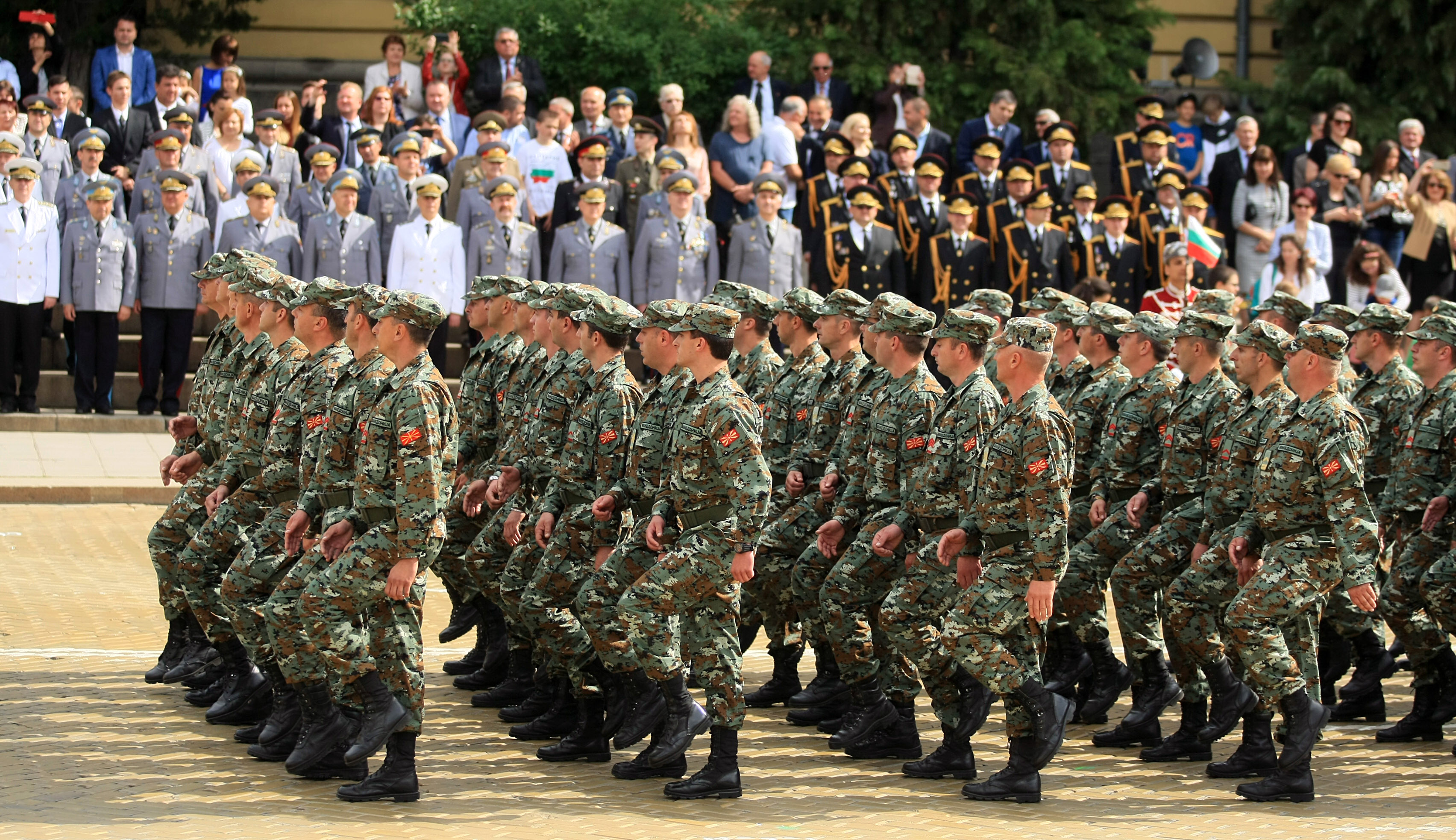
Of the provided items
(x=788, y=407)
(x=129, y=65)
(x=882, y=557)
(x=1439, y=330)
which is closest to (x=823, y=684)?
(x=882, y=557)

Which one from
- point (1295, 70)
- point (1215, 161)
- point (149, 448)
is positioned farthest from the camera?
point (1295, 70)

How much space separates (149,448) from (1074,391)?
363 inches

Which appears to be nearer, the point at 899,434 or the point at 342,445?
the point at 342,445

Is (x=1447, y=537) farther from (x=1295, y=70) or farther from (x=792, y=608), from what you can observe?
(x=1295, y=70)

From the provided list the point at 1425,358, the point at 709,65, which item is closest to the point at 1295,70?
the point at 709,65

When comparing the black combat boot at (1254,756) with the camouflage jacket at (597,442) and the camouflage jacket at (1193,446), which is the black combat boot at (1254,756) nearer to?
the camouflage jacket at (1193,446)

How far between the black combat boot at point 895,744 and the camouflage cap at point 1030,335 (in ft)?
5.91

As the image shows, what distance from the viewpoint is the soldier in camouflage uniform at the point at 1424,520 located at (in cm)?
915

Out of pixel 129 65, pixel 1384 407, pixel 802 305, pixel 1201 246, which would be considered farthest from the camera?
pixel 129 65

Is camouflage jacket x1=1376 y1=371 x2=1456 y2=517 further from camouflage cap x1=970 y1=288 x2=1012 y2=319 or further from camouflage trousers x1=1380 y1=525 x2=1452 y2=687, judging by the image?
camouflage cap x1=970 y1=288 x2=1012 y2=319

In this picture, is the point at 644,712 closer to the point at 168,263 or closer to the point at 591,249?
the point at 591,249

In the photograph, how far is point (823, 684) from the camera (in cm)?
949

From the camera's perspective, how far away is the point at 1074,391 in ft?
32.7

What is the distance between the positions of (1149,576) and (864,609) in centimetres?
140
